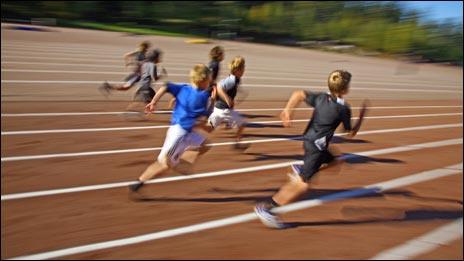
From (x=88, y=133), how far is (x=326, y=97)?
219 inches

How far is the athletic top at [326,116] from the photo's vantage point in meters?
5.65

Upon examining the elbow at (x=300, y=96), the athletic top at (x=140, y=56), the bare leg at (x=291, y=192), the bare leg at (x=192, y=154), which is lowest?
the bare leg at (x=291, y=192)

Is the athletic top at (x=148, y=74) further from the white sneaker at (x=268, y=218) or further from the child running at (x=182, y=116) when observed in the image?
the white sneaker at (x=268, y=218)

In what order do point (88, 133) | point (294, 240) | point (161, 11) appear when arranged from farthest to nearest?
point (161, 11), point (88, 133), point (294, 240)

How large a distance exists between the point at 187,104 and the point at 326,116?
1.67 meters

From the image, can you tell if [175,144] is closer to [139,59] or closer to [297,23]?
[139,59]

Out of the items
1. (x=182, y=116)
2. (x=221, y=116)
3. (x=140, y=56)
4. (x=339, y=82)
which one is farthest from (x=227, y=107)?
(x=140, y=56)

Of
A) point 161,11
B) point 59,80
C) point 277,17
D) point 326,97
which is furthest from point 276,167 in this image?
point 277,17

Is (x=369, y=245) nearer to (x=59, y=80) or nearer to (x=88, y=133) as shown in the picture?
(x=88, y=133)

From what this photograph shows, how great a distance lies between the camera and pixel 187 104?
6.35m

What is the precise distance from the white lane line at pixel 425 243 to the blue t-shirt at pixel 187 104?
260cm

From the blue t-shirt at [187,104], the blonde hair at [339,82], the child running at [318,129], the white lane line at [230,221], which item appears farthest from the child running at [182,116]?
the blonde hair at [339,82]

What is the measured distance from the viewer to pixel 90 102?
13289mm

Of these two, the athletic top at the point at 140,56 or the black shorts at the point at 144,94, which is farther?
the athletic top at the point at 140,56
